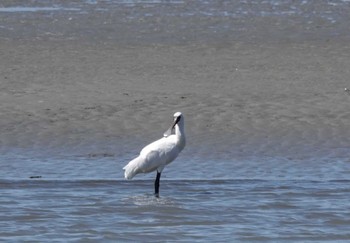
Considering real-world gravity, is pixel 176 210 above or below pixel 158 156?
below

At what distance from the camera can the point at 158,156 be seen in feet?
35.6

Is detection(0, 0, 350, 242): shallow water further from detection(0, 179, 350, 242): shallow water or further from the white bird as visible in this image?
the white bird

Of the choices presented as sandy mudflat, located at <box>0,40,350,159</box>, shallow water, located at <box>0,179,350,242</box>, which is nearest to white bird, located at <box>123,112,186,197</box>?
shallow water, located at <box>0,179,350,242</box>

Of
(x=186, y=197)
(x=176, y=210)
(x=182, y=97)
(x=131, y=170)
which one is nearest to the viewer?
(x=176, y=210)

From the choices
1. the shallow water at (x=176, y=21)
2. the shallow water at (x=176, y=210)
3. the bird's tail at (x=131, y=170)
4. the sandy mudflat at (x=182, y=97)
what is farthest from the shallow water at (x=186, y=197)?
the shallow water at (x=176, y=21)

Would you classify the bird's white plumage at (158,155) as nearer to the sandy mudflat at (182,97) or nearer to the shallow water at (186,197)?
the shallow water at (186,197)

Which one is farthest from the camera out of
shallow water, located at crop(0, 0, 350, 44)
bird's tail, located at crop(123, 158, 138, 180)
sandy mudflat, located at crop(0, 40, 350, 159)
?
shallow water, located at crop(0, 0, 350, 44)

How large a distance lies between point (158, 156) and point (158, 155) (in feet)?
0.06

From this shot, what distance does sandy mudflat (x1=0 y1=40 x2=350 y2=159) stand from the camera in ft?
42.6

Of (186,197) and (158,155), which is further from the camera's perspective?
(158,155)

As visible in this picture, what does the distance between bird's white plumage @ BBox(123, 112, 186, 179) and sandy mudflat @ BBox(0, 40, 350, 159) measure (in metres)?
1.45

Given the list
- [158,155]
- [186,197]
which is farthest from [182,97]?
[186,197]

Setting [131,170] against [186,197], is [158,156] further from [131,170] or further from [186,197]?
[186,197]

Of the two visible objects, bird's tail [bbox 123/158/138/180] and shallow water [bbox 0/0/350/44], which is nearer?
bird's tail [bbox 123/158/138/180]
